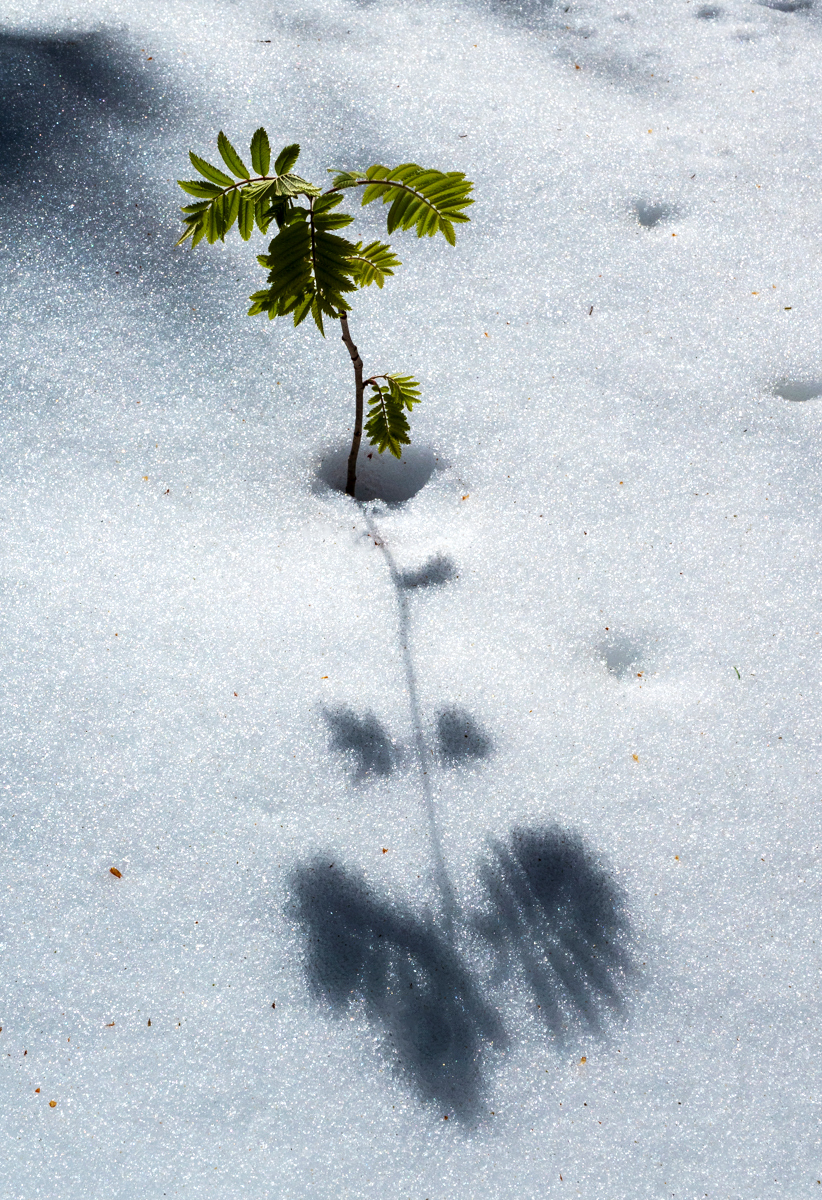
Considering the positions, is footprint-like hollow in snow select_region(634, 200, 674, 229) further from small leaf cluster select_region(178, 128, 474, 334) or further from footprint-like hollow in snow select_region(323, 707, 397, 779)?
footprint-like hollow in snow select_region(323, 707, 397, 779)

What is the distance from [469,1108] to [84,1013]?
2.25 feet

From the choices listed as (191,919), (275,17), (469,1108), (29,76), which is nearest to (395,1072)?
(469,1108)

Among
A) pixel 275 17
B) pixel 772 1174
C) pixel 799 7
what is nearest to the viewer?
pixel 772 1174

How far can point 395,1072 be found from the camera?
164 centimetres

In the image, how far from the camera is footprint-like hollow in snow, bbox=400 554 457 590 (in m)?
2.09

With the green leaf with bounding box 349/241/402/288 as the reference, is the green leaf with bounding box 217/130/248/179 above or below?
above

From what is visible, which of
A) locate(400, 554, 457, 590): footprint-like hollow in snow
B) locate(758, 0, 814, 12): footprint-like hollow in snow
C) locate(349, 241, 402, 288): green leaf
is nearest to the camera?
locate(349, 241, 402, 288): green leaf

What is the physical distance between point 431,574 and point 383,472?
34 cm

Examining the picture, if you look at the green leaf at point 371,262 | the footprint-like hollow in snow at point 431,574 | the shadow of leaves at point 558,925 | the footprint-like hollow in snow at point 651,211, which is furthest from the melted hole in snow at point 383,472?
the footprint-like hollow in snow at point 651,211

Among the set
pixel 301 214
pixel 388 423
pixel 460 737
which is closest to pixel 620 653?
pixel 460 737

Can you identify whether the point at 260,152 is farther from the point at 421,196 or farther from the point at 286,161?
the point at 421,196

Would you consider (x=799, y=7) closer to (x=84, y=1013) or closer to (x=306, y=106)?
(x=306, y=106)

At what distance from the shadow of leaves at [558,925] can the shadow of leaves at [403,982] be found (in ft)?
0.31

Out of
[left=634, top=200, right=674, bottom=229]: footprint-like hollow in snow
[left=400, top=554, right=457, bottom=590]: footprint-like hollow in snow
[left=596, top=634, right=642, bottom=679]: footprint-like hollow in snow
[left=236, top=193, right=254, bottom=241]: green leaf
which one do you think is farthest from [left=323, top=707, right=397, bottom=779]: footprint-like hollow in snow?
[left=634, top=200, right=674, bottom=229]: footprint-like hollow in snow
